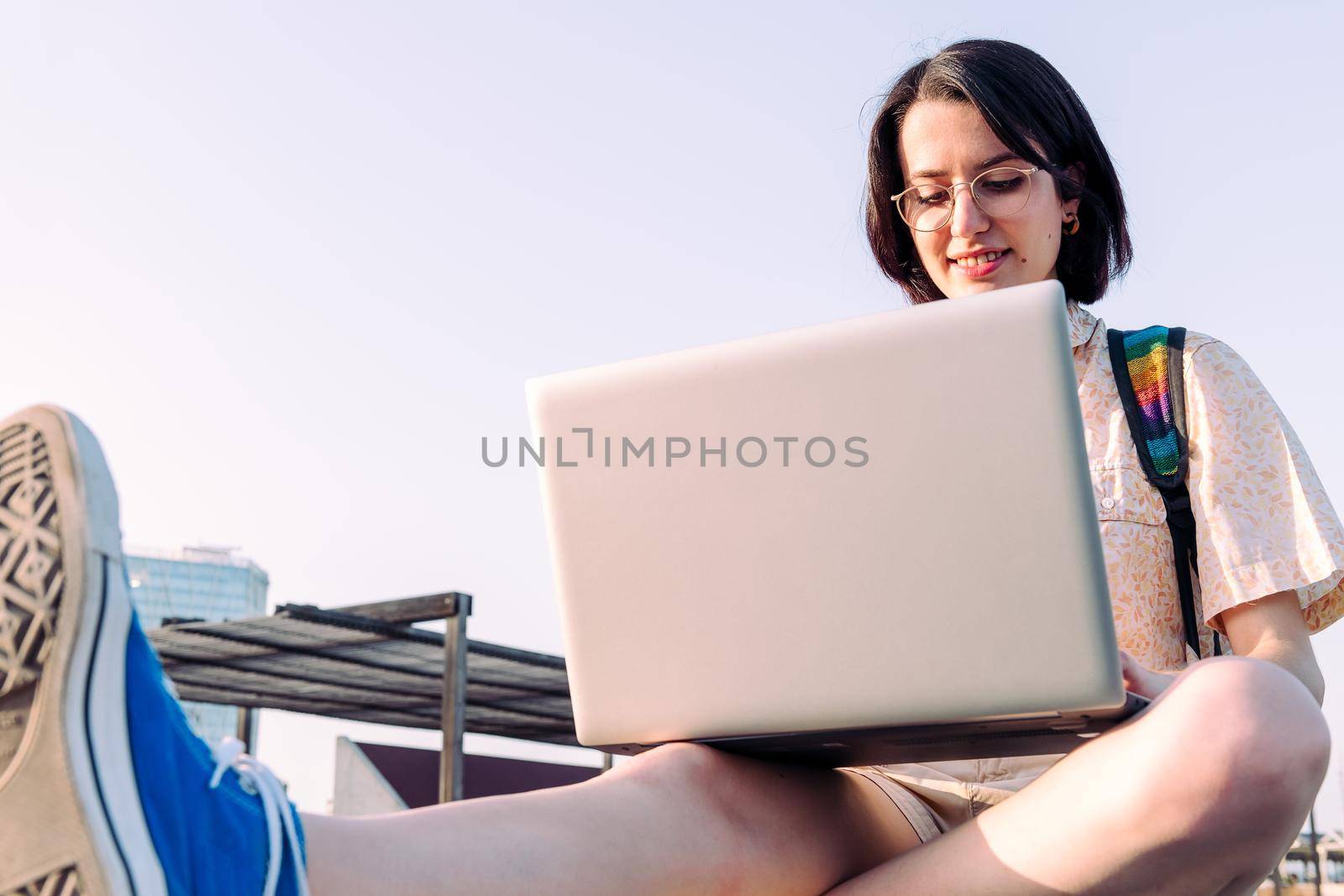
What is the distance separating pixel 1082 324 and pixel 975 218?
252mm

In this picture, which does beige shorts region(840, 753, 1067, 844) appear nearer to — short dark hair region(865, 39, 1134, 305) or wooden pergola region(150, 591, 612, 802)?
short dark hair region(865, 39, 1134, 305)

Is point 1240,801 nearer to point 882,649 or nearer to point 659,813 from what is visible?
point 882,649

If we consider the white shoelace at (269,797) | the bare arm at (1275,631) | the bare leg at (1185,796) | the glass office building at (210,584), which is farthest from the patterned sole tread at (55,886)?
the glass office building at (210,584)

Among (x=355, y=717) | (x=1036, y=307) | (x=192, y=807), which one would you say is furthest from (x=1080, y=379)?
(x=355, y=717)

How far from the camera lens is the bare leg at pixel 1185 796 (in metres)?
1.12

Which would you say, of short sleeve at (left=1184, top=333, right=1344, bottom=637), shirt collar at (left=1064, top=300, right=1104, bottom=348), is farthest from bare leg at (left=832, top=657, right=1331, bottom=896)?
shirt collar at (left=1064, top=300, right=1104, bottom=348)

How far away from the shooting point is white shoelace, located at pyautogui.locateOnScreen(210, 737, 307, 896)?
106 centimetres

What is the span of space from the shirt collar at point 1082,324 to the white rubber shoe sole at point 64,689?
155 cm

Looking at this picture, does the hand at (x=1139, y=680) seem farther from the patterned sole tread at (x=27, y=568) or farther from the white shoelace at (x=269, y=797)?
the patterned sole tread at (x=27, y=568)

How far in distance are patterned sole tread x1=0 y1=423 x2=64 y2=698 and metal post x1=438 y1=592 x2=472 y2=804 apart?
22.7ft

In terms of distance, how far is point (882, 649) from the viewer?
120cm

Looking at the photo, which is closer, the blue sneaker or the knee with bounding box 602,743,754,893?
the blue sneaker

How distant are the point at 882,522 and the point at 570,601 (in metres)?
0.36

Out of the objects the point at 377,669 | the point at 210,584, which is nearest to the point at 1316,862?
the point at 377,669
